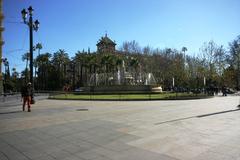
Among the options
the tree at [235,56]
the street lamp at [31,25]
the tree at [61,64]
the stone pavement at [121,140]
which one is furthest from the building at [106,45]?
the stone pavement at [121,140]

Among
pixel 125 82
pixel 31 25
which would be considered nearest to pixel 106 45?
pixel 125 82

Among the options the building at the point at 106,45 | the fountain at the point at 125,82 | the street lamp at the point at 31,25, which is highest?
the building at the point at 106,45

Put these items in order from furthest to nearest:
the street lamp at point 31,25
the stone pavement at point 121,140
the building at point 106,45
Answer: the building at point 106,45, the street lamp at point 31,25, the stone pavement at point 121,140

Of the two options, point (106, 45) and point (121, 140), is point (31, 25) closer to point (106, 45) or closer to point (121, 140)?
point (121, 140)

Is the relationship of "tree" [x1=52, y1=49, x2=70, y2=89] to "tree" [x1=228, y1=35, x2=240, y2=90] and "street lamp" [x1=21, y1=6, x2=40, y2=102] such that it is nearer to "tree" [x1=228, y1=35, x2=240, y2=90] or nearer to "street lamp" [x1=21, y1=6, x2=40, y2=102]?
"tree" [x1=228, y1=35, x2=240, y2=90]

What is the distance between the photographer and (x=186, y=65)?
7238 cm

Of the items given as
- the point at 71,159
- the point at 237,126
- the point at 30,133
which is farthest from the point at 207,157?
the point at 30,133

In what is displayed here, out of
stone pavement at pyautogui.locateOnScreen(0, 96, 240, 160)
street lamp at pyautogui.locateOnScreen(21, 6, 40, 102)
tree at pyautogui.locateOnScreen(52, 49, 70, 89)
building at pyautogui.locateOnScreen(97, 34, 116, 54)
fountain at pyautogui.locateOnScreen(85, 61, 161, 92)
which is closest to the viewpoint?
stone pavement at pyautogui.locateOnScreen(0, 96, 240, 160)

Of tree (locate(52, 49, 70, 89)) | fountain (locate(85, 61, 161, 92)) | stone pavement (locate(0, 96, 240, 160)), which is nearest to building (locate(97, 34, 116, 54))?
tree (locate(52, 49, 70, 89))

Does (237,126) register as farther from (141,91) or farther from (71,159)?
(141,91)

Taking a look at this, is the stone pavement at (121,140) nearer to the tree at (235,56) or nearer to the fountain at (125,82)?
the fountain at (125,82)

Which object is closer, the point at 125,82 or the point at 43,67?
the point at 125,82

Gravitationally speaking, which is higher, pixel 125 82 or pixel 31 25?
pixel 31 25

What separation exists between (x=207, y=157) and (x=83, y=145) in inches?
121
